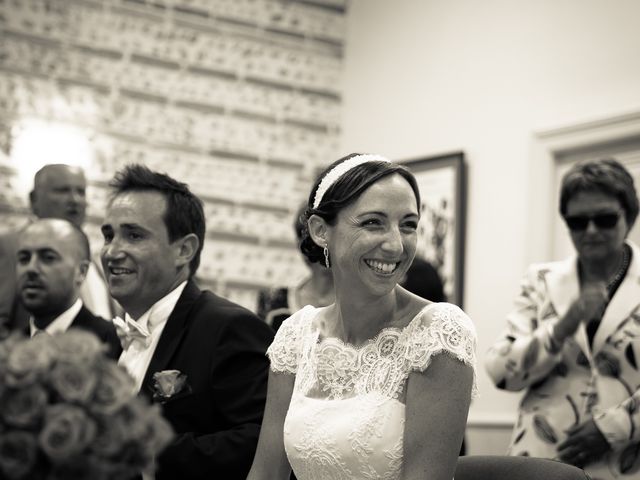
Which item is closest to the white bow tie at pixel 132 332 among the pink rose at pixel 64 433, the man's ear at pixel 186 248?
the man's ear at pixel 186 248

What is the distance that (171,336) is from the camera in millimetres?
3553

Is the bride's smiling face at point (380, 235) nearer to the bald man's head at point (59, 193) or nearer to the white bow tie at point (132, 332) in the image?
the white bow tie at point (132, 332)

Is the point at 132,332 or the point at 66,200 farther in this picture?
the point at 66,200

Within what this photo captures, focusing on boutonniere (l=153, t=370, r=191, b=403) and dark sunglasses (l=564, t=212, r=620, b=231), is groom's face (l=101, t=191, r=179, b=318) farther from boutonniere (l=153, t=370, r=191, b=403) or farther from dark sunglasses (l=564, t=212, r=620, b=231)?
dark sunglasses (l=564, t=212, r=620, b=231)

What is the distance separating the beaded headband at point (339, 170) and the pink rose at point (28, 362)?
149 centimetres

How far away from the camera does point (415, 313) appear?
9.74 feet

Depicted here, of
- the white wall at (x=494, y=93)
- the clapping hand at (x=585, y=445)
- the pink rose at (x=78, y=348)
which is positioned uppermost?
the white wall at (x=494, y=93)

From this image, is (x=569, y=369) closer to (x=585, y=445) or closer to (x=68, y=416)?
(x=585, y=445)

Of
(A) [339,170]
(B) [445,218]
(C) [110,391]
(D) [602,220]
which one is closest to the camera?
(C) [110,391]

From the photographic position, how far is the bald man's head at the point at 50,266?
425 centimetres

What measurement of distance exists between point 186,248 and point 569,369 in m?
1.52

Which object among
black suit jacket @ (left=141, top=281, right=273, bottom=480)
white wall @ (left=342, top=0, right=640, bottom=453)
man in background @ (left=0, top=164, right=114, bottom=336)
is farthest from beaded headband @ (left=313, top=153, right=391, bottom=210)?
white wall @ (left=342, top=0, right=640, bottom=453)

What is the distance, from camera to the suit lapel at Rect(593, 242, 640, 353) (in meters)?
3.80

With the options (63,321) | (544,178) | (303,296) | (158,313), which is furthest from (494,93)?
(158,313)
